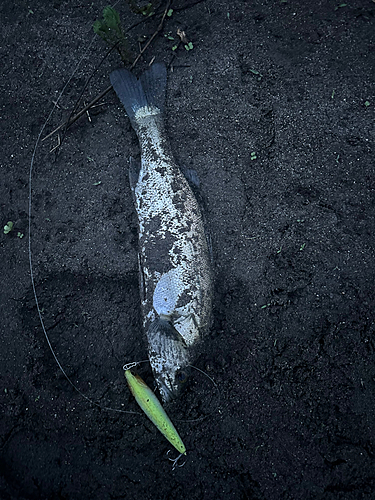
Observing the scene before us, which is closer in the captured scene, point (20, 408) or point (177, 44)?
point (20, 408)

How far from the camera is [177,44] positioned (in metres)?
3.10

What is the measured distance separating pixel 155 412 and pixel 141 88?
2572 millimetres

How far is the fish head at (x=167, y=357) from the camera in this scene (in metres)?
2.48

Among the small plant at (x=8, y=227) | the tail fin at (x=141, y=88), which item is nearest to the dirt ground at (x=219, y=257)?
the small plant at (x=8, y=227)

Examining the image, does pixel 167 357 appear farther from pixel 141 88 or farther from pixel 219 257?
pixel 141 88

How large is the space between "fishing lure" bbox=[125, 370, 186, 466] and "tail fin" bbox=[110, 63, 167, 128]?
2106 mm

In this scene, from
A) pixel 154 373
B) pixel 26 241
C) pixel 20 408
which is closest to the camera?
pixel 154 373

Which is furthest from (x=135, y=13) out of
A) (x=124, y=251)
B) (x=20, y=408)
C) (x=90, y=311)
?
(x=20, y=408)

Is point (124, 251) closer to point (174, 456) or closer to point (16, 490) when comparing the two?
point (174, 456)

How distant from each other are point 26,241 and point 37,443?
5.31 feet

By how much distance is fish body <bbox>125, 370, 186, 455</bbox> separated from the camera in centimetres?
253

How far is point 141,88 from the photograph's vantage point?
2.95m

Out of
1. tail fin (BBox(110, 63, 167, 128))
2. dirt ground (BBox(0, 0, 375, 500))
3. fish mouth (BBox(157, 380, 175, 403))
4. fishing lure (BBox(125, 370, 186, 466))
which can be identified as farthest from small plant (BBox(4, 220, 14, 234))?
fish mouth (BBox(157, 380, 175, 403))

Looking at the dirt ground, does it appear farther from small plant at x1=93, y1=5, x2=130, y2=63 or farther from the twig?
small plant at x1=93, y1=5, x2=130, y2=63
